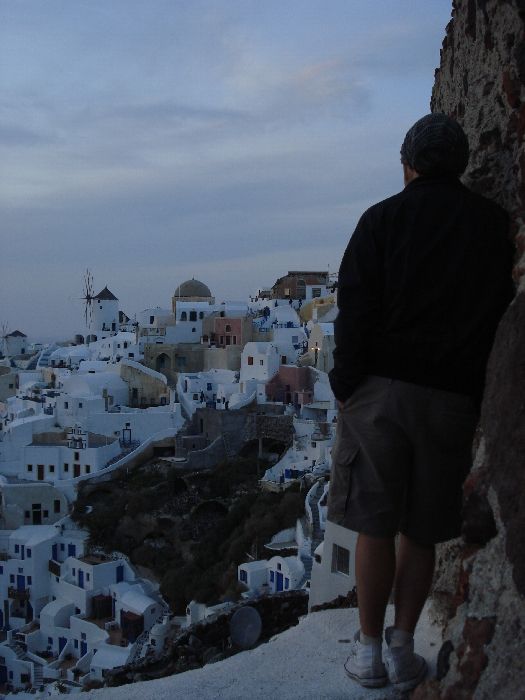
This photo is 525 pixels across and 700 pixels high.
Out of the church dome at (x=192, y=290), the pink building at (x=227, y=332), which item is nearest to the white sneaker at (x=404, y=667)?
the pink building at (x=227, y=332)

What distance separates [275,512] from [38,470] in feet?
30.8

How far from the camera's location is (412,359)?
90.0 inches

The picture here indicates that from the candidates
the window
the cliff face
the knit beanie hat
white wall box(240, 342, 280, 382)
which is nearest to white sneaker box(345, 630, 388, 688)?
the cliff face

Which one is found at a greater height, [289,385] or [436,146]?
[436,146]

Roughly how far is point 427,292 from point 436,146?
0.50 metres

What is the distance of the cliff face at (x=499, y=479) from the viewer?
1.91 m

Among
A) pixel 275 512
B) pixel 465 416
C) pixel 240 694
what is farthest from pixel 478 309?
pixel 275 512

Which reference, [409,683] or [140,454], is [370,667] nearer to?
[409,683]

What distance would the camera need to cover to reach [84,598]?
1903cm

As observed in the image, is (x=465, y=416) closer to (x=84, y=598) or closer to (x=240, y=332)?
(x=84, y=598)

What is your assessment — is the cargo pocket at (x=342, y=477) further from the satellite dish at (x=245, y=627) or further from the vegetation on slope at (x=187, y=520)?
the vegetation on slope at (x=187, y=520)

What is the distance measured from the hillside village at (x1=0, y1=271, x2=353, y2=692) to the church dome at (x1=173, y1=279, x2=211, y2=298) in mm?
2816

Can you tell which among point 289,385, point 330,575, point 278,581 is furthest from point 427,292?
point 289,385

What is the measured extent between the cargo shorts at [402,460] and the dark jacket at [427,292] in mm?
61
